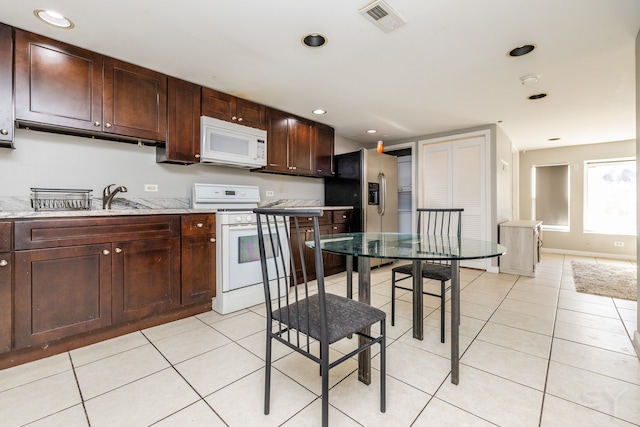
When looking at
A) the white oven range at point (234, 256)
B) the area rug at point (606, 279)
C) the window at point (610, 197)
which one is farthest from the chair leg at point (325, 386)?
the window at point (610, 197)

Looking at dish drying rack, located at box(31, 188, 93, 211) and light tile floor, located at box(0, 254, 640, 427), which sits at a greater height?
dish drying rack, located at box(31, 188, 93, 211)

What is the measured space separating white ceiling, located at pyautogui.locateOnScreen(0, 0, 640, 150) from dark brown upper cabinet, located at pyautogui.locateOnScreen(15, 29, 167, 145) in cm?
11

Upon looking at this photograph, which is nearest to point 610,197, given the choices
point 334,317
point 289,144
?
point 289,144

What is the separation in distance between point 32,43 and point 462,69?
3.36 meters

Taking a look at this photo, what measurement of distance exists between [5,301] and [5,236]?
0.40 meters

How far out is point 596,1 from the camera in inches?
67.0

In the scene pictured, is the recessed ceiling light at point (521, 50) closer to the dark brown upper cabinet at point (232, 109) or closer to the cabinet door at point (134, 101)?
the dark brown upper cabinet at point (232, 109)

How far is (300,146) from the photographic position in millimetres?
3908

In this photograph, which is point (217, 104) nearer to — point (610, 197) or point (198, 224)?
point (198, 224)

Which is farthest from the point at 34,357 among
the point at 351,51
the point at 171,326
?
the point at 351,51

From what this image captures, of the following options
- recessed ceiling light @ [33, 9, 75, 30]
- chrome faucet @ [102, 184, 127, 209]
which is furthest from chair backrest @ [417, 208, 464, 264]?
recessed ceiling light @ [33, 9, 75, 30]

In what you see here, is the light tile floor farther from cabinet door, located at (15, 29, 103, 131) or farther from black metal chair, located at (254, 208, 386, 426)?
cabinet door, located at (15, 29, 103, 131)

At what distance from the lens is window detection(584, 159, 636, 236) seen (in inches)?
215

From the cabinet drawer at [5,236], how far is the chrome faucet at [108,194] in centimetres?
72
